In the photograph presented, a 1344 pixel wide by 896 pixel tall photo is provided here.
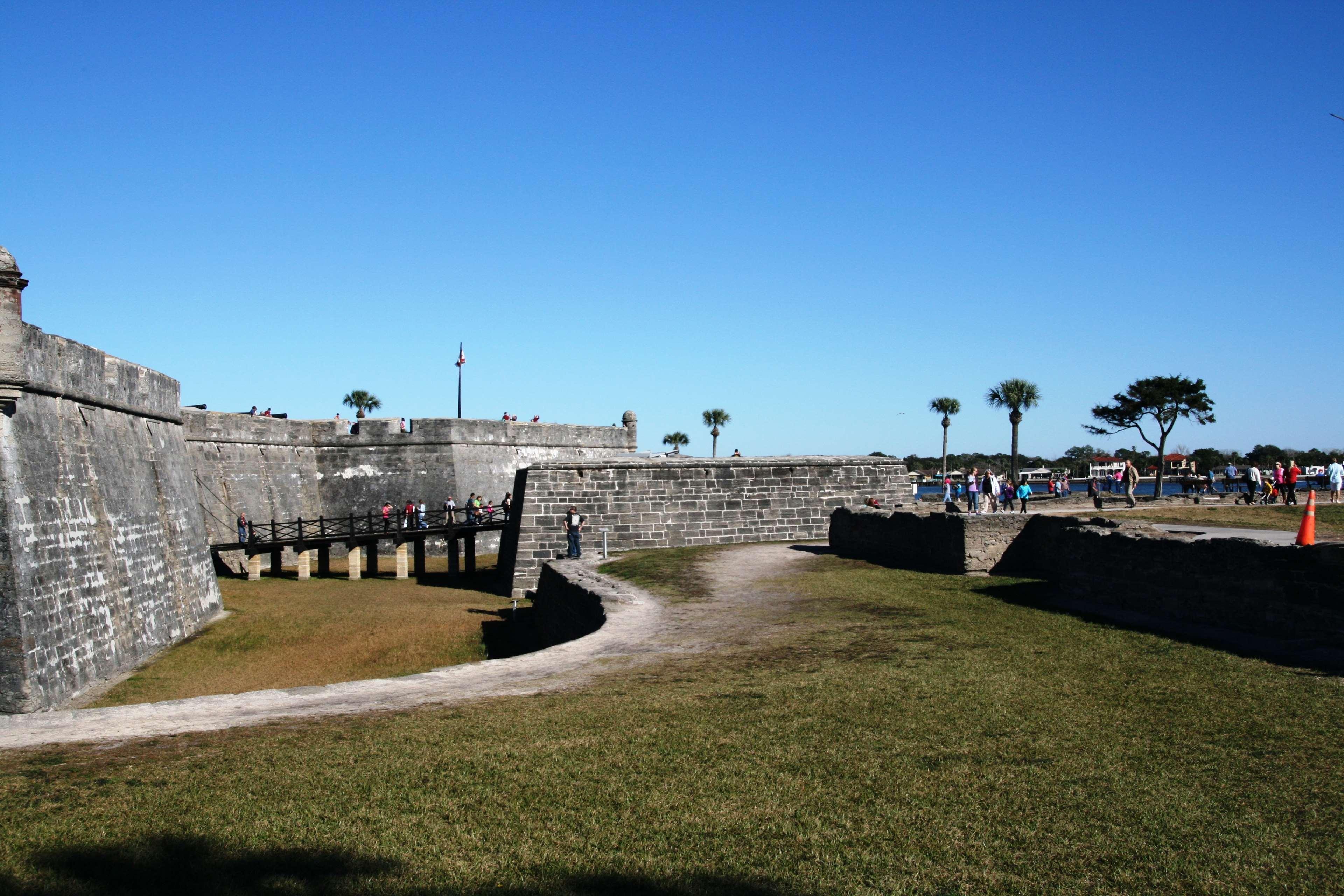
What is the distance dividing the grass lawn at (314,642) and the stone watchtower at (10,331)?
3867 mm

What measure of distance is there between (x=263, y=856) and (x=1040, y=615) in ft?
25.7

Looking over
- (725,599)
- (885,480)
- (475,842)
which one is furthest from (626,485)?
(475,842)

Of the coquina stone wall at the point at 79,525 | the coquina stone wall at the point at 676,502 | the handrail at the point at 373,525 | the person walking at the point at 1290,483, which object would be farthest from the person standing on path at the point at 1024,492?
the coquina stone wall at the point at 79,525

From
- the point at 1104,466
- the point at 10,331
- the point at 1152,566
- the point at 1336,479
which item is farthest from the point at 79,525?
the point at 1104,466

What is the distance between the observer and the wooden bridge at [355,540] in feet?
87.1

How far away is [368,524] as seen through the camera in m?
31.1

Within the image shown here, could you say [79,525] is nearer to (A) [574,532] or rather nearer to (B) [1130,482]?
(A) [574,532]

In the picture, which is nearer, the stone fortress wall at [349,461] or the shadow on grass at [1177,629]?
the shadow on grass at [1177,629]

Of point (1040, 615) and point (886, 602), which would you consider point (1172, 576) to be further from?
point (886, 602)

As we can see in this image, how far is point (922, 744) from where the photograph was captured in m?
5.29

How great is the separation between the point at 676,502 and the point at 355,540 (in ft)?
33.7

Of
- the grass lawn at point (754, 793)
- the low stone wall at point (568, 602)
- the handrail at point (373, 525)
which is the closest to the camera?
the grass lawn at point (754, 793)

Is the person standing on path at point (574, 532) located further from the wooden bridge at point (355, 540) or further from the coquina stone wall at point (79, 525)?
the coquina stone wall at point (79, 525)

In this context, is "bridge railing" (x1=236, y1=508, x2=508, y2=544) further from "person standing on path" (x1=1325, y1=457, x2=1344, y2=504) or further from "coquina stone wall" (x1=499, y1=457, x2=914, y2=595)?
"person standing on path" (x1=1325, y1=457, x2=1344, y2=504)
